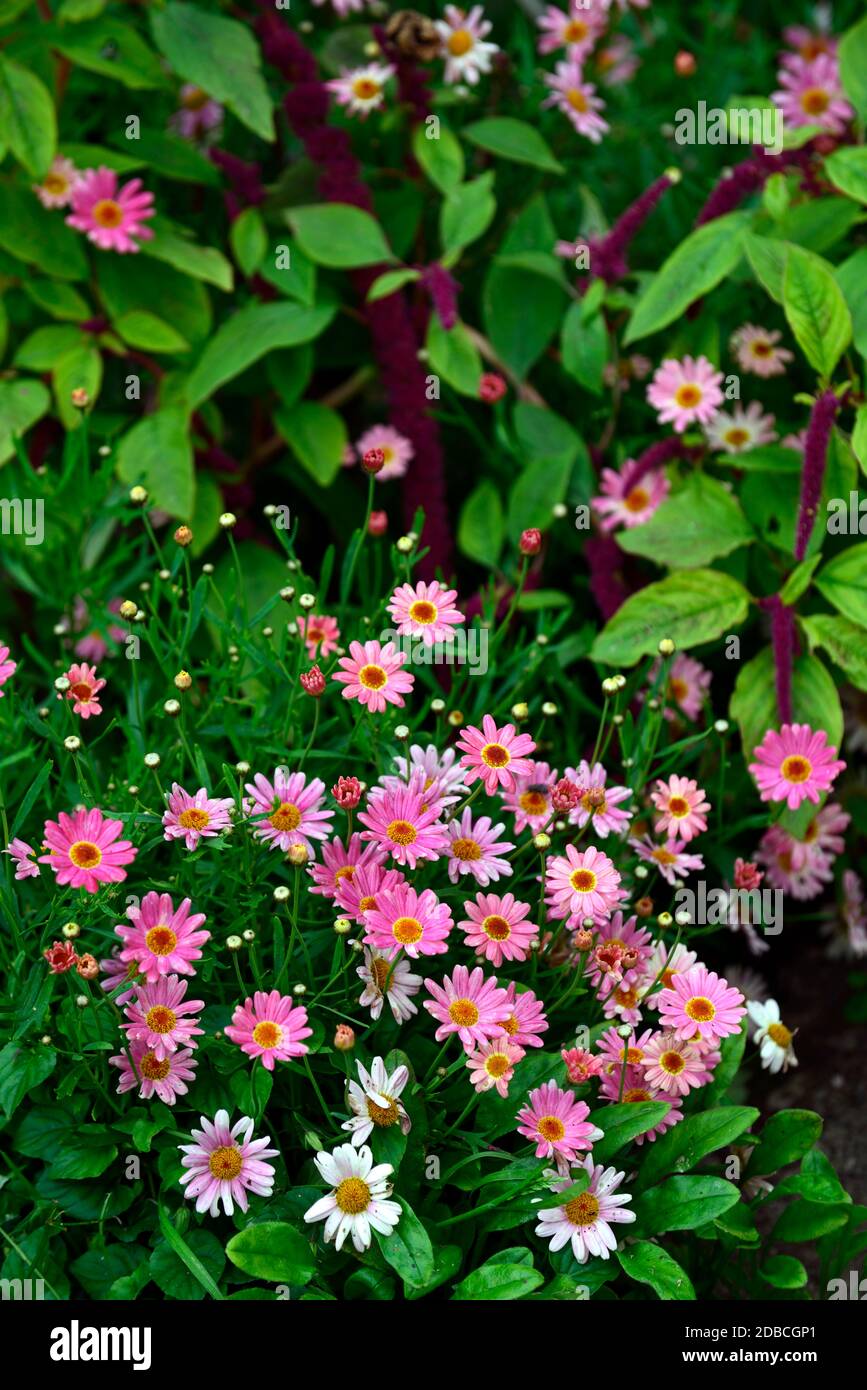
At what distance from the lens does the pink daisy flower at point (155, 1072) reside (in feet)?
3.84

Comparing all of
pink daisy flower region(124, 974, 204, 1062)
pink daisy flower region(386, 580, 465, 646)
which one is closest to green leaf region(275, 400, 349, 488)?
pink daisy flower region(386, 580, 465, 646)

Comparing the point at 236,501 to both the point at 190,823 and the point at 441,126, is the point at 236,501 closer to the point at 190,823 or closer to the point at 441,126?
the point at 441,126

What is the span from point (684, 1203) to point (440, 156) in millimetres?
1348

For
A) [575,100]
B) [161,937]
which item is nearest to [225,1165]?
[161,937]

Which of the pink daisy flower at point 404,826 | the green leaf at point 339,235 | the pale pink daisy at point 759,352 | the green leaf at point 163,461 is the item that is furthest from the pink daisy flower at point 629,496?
the pink daisy flower at point 404,826

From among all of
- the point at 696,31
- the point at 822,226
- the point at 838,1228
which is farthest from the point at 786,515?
the point at 696,31

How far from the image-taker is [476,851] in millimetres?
1252

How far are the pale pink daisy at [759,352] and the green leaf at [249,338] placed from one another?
0.53 metres

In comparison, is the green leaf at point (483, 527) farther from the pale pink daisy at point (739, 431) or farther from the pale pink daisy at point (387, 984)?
the pale pink daisy at point (387, 984)

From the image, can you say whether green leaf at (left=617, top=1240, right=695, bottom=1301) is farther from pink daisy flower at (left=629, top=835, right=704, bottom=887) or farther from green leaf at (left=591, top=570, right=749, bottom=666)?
Answer: green leaf at (left=591, top=570, right=749, bottom=666)

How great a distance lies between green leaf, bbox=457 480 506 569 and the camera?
1831 millimetres

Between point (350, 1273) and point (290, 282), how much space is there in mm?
1215

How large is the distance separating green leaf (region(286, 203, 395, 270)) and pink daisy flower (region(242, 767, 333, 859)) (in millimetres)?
844

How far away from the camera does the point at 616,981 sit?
1261mm
